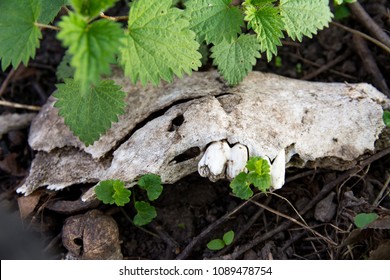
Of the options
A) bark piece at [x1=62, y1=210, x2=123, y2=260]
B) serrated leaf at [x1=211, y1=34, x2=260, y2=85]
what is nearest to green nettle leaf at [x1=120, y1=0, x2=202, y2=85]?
serrated leaf at [x1=211, y1=34, x2=260, y2=85]

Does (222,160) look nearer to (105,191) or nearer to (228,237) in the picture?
(228,237)

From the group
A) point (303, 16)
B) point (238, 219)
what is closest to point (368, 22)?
point (303, 16)

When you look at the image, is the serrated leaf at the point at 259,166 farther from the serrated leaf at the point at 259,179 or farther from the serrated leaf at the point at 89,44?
the serrated leaf at the point at 89,44

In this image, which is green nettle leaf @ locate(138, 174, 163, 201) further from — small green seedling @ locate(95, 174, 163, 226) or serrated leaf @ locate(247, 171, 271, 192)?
serrated leaf @ locate(247, 171, 271, 192)

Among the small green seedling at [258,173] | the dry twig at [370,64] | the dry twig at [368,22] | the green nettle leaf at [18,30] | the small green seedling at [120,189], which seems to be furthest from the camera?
the dry twig at [368,22]

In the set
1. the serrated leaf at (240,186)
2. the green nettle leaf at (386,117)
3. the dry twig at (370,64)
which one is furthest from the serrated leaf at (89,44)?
the dry twig at (370,64)

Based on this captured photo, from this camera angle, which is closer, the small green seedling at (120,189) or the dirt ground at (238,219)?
the small green seedling at (120,189)
